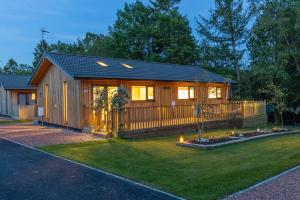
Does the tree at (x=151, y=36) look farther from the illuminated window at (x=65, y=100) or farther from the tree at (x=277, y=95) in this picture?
the illuminated window at (x=65, y=100)

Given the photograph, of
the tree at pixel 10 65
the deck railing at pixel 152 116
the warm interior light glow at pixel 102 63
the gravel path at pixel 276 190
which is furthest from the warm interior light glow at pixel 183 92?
the tree at pixel 10 65

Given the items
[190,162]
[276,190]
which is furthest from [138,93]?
[276,190]

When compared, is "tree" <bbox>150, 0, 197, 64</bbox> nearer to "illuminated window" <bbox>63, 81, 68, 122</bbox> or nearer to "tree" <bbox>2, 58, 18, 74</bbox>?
"illuminated window" <bbox>63, 81, 68, 122</bbox>

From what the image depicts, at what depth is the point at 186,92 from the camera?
21688 mm

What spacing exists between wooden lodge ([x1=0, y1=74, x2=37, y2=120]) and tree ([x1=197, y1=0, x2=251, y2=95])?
19294 mm

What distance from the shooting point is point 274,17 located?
928 inches

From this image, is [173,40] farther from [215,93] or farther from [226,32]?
[215,93]

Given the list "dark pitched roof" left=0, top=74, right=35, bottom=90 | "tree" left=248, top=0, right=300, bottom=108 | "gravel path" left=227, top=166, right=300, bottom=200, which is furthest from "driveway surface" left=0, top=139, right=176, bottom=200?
"dark pitched roof" left=0, top=74, right=35, bottom=90

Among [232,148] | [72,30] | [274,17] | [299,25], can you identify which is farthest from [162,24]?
[72,30]

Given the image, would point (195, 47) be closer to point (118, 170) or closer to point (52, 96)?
point (52, 96)

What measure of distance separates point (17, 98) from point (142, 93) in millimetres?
15518

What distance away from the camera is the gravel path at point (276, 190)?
552cm

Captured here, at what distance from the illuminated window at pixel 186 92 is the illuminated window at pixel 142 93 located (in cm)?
Answer: 271

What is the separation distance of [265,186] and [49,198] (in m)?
4.18
